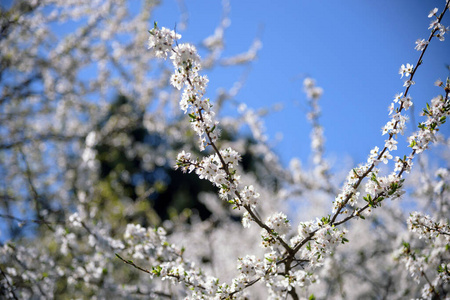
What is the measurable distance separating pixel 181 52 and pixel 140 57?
598 cm

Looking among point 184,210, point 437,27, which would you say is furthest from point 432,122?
point 184,210

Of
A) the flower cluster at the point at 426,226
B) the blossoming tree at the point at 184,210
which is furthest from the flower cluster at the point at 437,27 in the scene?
the flower cluster at the point at 426,226

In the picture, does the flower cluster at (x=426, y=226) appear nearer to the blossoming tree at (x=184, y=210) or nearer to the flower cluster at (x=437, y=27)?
the blossoming tree at (x=184, y=210)

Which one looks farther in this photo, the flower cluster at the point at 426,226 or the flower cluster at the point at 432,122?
the flower cluster at the point at 426,226

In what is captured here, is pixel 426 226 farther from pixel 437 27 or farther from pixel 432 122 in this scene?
pixel 437 27

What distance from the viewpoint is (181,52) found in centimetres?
206

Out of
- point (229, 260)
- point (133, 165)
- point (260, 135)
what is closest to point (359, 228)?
point (229, 260)

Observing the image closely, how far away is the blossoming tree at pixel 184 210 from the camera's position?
2.12 meters

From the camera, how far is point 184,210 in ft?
14.7

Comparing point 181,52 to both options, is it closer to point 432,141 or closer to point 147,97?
point 432,141

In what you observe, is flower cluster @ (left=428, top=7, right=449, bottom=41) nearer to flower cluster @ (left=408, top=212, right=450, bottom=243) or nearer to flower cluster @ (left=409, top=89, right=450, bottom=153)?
flower cluster @ (left=409, top=89, right=450, bottom=153)

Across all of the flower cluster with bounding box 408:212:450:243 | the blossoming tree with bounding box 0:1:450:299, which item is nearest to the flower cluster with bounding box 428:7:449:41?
the blossoming tree with bounding box 0:1:450:299

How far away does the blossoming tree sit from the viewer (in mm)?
2119

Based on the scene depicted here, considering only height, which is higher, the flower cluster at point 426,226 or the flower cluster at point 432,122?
the flower cluster at point 432,122
